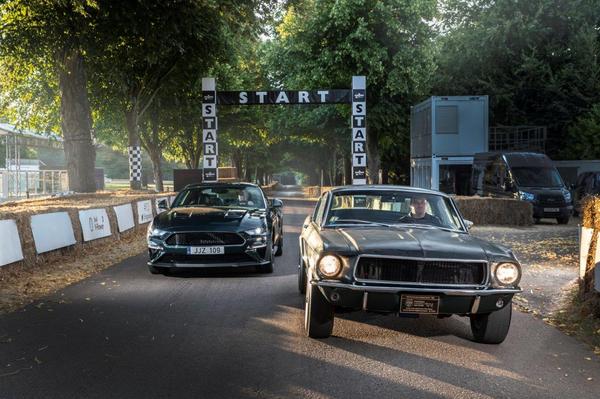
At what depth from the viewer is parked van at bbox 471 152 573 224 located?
19562mm

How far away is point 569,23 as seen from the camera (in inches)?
1265

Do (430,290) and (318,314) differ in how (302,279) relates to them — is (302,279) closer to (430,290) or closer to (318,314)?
(318,314)

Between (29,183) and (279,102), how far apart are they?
676 inches

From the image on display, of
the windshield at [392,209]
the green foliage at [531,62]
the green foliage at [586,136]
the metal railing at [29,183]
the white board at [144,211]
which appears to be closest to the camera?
the windshield at [392,209]

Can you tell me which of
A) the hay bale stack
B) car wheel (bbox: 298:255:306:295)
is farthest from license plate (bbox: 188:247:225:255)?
the hay bale stack

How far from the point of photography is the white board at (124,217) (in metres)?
15.1

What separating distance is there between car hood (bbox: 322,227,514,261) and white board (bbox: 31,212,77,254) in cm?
633

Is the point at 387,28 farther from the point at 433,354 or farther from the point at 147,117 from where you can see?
the point at 433,354

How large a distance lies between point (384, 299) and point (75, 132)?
693 inches

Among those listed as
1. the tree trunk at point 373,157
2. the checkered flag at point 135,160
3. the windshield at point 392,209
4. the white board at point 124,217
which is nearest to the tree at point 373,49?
the tree trunk at point 373,157

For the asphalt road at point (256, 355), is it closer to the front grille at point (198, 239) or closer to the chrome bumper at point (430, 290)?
the chrome bumper at point (430, 290)

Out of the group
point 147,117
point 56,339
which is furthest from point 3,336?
point 147,117

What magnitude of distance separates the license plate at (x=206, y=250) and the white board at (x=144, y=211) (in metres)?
8.94

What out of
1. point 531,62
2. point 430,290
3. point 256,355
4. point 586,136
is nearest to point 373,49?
point 531,62
